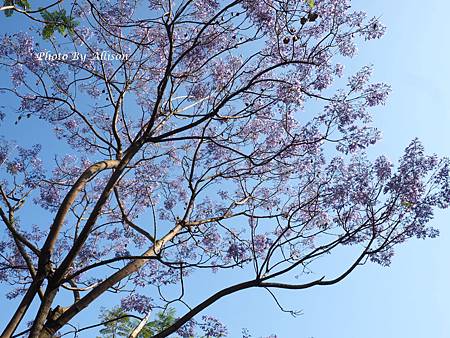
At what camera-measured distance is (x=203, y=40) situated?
6691mm

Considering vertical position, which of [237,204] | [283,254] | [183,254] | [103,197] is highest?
[237,204]

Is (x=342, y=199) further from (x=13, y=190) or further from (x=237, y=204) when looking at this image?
(x=13, y=190)

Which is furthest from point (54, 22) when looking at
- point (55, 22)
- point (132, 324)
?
point (132, 324)

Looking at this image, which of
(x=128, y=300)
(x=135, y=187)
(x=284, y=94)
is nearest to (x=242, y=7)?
(x=284, y=94)

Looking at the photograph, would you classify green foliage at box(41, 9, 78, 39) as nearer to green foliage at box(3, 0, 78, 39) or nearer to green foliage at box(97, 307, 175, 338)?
green foliage at box(3, 0, 78, 39)

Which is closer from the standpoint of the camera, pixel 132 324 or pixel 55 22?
pixel 55 22

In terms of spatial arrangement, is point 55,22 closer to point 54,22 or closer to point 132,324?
point 54,22

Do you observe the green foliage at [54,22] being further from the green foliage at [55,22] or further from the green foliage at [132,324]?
the green foliage at [132,324]

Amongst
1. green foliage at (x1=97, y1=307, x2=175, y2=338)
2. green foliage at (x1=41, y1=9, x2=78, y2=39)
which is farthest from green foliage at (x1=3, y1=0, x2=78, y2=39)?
green foliage at (x1=97, y1=307, x2=175, y2=338)

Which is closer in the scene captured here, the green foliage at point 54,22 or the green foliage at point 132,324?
the green foliage at point 54,22

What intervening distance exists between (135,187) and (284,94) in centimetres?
316

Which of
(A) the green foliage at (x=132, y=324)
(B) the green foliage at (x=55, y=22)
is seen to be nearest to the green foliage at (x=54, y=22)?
(B) the green foliage at (x=55, y=22)

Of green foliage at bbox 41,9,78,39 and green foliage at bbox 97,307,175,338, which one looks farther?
green foliage at bbox 97,307,175,338

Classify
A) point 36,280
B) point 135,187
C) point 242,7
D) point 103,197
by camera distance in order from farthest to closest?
point 135,187 < point 242,7 < point 103,197 < point 36,280
